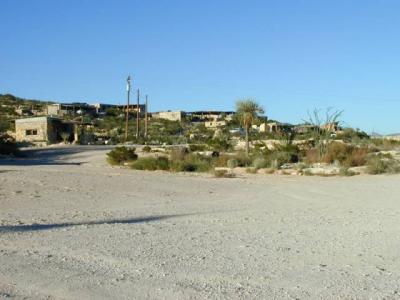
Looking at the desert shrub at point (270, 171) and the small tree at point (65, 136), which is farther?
the small tree at point (65, 136)

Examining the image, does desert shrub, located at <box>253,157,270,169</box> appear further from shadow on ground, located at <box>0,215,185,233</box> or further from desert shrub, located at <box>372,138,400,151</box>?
shadow on ground, located at <box>0,215,185,233</box>

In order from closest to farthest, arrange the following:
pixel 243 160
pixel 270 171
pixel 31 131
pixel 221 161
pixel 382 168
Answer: pixel 382 168
pixel 270 171
pixel 221 161
pixel 243 160
pixel 31 131

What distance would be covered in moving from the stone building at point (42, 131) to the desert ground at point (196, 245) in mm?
47026

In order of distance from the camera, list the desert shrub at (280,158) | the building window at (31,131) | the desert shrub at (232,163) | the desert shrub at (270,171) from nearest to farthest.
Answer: the desert shrub at (270,171)
the desert shrub at (280,158)
the desert shrub at (232,163)
the building window at (31,131)

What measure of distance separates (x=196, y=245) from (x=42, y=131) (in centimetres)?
5828

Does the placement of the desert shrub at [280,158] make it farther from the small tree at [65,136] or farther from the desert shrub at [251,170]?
the small tree at [65,136]

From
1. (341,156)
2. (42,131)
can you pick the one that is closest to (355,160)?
(341,156)

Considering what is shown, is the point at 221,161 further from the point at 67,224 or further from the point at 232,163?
the point at 67,224

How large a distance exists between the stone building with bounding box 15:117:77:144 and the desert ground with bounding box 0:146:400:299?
4703 centimetres

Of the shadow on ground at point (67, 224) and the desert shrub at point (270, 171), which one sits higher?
the shadow on ground at point (67, 224)

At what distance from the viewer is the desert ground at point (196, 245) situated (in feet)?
22.5

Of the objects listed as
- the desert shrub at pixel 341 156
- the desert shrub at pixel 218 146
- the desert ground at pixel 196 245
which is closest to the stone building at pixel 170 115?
the desert shrub at pixel 218 146

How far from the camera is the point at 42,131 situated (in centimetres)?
6544

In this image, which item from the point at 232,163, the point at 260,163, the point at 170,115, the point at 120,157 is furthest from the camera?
the point at 170,115
